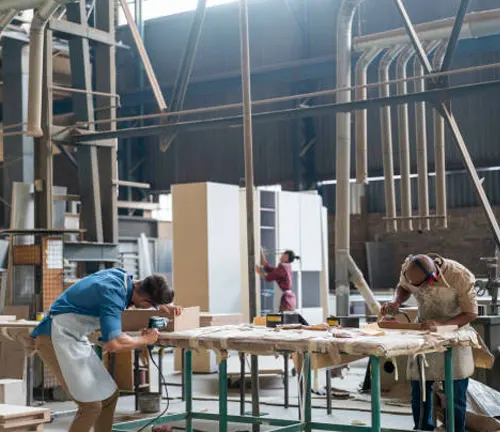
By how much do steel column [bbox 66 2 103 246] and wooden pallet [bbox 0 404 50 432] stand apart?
4.34 meters

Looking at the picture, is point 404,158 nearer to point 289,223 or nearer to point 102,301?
point 289,223

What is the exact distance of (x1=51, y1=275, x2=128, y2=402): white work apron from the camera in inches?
211

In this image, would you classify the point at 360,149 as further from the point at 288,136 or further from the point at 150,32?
the point at 150,32

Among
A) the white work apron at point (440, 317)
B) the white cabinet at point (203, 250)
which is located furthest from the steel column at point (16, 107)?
the white work apron at point (440, 317)

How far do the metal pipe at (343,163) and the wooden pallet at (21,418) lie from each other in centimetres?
454

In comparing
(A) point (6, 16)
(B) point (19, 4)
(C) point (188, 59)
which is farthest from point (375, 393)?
(A) point (6, 16)

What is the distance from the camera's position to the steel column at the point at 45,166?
1023 cm

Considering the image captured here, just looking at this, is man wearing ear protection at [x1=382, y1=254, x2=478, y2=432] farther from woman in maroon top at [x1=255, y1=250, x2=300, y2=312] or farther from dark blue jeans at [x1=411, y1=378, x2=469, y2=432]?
woman in maroon top at [x1=255, y1=250, x2=300, y2=312]

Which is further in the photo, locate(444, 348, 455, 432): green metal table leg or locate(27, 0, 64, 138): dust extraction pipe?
locate(27, 0, 64, 138): dust extraction pipe

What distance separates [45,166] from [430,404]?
5941 millimetres

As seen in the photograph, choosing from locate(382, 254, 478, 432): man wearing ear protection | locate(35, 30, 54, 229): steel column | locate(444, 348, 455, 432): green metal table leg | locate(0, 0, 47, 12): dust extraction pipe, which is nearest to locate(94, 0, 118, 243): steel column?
locate(35, 30, 54, 229): steel column

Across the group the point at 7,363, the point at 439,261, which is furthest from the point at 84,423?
the point at 7,363

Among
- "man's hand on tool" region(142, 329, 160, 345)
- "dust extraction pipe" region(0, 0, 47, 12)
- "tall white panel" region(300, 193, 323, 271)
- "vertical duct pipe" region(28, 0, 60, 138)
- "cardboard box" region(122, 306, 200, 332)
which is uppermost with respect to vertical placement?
"dust extraction pipe" region(0, 0, 47, 12)

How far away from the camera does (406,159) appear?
401 inches
